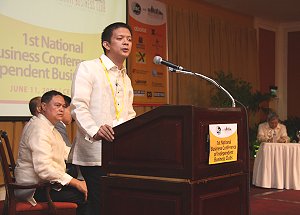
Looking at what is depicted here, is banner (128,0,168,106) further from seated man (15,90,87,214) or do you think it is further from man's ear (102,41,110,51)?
man's ear (102,41,110,51)

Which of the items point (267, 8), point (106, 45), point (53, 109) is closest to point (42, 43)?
point (53, 109)

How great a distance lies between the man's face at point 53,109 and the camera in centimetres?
322

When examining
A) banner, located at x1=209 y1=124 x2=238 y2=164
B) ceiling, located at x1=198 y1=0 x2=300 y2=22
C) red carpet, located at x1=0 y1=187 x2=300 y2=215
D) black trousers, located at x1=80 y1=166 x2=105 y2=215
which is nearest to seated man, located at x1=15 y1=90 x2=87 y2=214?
black trousers, located at x1=80 y1=166 x2=105 y2=215

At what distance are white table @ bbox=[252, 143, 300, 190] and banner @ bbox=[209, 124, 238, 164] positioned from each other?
4.91m

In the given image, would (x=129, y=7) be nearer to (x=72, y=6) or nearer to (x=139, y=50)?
(x=139, y=50)

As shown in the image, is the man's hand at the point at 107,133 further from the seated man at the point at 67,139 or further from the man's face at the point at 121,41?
the seated man at the point at 67,139

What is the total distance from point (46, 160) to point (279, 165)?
4.45 meters

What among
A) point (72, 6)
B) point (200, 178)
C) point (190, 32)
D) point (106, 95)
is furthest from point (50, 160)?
point (190, 32)

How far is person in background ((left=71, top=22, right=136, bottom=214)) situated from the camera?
2.29 m

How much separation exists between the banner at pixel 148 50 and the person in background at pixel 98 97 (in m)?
4.77

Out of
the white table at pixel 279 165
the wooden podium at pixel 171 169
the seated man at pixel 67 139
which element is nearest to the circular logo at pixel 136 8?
the white table at pixel 279 165

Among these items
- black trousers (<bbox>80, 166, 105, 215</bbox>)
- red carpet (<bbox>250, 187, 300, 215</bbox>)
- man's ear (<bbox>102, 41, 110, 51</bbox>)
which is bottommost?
red carpet (<bbox>250, 187, 300, 215</bbox>)

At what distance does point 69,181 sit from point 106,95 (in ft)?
3.04

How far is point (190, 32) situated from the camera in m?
8.42
